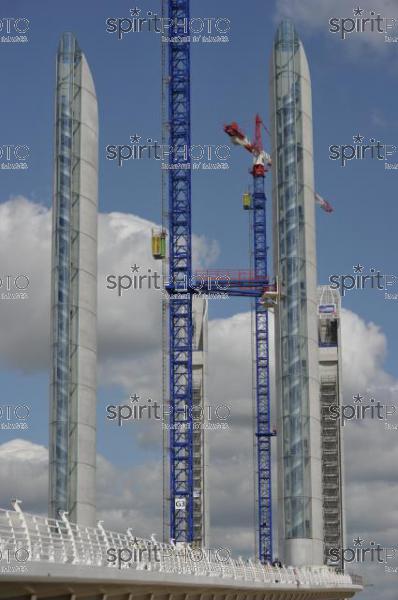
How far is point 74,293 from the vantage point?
76250mm

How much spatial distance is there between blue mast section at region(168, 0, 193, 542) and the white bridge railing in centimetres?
4470

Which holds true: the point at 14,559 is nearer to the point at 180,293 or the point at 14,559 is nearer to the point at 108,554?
the point at 108,554

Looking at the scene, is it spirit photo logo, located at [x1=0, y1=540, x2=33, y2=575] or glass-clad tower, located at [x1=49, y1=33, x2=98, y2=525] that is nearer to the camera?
spirit photo logo, located at [x1=0, y1=540, x2=33, y2=575]

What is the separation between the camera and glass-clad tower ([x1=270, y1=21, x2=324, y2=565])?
79.1m

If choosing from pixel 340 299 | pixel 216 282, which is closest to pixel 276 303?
pixel 216 282

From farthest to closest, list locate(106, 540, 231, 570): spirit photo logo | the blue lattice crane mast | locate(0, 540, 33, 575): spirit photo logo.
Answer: the blue lattice crane mast < locate(106, 540, 231, 570): spirit photo logo < locate(0, 540, 33, 575): spirit photo logo

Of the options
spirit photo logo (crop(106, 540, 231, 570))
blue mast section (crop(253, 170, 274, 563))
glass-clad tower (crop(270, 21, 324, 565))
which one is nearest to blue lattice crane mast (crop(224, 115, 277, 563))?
blue mast section (crop(253, 170, 274, 563))

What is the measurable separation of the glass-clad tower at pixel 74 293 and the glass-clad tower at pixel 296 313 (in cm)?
1243

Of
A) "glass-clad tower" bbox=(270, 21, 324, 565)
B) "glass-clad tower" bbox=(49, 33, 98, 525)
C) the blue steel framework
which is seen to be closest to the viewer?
"glass-clad tower" bbox=(49, 33, 98, 525)

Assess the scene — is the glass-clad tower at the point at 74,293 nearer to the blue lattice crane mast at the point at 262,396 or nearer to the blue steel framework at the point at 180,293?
the blue steel framework at the point at 180,293

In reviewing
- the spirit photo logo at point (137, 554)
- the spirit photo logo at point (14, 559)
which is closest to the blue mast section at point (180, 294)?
the spirit photo logo at point (137, 554)

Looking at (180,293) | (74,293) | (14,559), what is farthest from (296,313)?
(14,559)

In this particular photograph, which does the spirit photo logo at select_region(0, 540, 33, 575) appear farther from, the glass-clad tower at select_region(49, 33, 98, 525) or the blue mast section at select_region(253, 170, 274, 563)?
the blue mast section at select_region(253, 170, 274, 563)

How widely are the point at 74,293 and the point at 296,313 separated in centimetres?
1482
